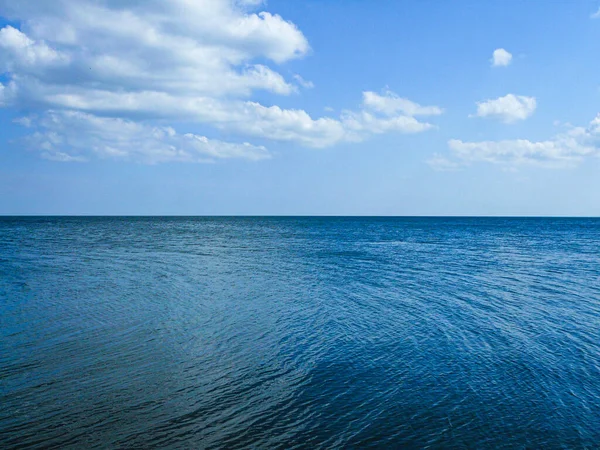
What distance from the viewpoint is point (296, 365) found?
16969 mm

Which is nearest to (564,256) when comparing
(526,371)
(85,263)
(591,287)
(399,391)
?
(591,287)

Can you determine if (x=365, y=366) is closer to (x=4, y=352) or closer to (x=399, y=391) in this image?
(x=399, y=391)

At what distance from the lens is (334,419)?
12.7 meters

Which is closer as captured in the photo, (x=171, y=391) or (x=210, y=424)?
(x=210, y=424)

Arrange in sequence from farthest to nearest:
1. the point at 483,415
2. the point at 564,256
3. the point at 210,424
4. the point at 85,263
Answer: the point at 564,256, the point at 85,263, the point at 483,415, the point at 210,424

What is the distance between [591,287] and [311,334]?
1063 inches

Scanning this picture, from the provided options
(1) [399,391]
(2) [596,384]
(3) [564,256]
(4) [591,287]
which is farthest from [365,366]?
(3) [564,256]

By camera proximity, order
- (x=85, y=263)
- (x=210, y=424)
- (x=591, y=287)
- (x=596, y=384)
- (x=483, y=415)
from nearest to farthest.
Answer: (x=210, y=424) → (x=483, y=415) → (x=596, y=384) → (x=591, y=287) → (x=85, y=263)

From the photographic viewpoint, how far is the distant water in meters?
12.0

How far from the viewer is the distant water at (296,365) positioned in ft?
39.3

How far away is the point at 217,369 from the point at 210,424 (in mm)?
4209

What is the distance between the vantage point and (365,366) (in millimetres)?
16984

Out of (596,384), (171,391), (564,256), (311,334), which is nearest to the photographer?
(171,391)

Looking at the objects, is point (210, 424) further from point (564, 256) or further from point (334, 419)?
point (564, 256)
